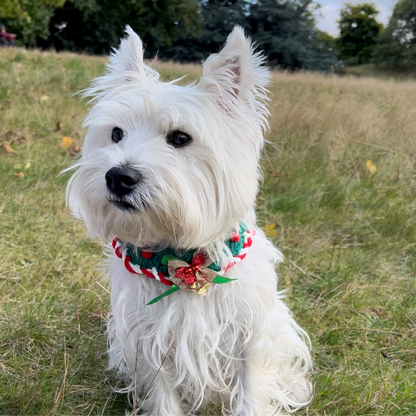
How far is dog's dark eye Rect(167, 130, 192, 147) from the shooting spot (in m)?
1.55

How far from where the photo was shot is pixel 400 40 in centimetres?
1666

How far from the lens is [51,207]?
3635 mm

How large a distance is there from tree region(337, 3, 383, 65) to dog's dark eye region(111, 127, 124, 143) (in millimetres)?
21344

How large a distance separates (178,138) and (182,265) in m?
0.50

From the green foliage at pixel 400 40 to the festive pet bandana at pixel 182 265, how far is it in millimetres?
12576

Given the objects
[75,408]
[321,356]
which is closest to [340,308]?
[321,356]

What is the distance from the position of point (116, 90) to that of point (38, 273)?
1577 millimetres

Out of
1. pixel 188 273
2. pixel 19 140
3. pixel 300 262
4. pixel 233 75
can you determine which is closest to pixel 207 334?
pixel 188 273

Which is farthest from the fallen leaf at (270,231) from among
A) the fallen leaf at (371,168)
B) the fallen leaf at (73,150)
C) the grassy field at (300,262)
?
the fallen leaf at (73,150)

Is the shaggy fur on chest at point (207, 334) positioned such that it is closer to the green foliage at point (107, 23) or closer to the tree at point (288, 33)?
the tree at point (288, 33)

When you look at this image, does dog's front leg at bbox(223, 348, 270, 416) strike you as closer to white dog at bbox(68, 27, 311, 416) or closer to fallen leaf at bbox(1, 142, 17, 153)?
white dog at bbox(68, 27, 311, 416)

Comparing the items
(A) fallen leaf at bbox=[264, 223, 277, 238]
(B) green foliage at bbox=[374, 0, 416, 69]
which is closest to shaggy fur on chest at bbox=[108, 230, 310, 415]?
(A) fallen leaf at bbox=[264, 223, 277, 238]

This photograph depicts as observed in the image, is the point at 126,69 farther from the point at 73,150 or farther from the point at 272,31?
the point at 272,31

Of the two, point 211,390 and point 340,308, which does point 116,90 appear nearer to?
point 211,390
